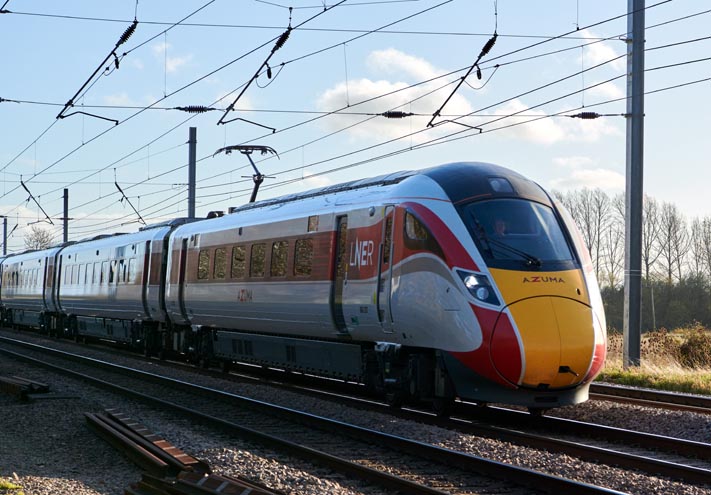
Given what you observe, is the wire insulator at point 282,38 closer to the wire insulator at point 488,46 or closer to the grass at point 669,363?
the wire insulator at point 488,46

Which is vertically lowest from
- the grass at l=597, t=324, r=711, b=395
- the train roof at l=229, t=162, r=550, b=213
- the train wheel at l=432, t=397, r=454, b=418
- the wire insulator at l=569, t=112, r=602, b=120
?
the train wheel at l=432, t=397, r=454, b=418

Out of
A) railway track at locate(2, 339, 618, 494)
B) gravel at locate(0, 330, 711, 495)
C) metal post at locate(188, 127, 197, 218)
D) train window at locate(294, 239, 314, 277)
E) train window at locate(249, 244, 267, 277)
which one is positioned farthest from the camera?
metal post at locate(188, 127, 197, 218)

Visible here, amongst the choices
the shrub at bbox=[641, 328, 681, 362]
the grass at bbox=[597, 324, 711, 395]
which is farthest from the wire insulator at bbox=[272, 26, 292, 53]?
the shrub at bbox=[641, 328, 681, 362]

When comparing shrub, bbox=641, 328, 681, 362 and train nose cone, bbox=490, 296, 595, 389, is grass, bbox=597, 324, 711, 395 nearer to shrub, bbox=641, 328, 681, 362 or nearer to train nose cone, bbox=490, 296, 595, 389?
shrub, bbox=641, 328, 681, 362

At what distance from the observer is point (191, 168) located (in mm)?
32344

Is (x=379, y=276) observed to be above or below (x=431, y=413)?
above

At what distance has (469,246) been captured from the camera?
464 inches

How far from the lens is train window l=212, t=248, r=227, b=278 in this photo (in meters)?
19.0

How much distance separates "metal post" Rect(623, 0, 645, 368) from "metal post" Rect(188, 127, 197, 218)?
15.7 meters

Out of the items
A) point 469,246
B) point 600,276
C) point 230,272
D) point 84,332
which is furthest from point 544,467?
point 600,276

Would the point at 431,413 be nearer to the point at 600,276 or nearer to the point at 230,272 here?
the point at 230,272

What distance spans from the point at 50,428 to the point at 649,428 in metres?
7.80

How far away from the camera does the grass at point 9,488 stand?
8.30 metres

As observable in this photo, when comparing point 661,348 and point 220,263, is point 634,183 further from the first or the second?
point 220,263
